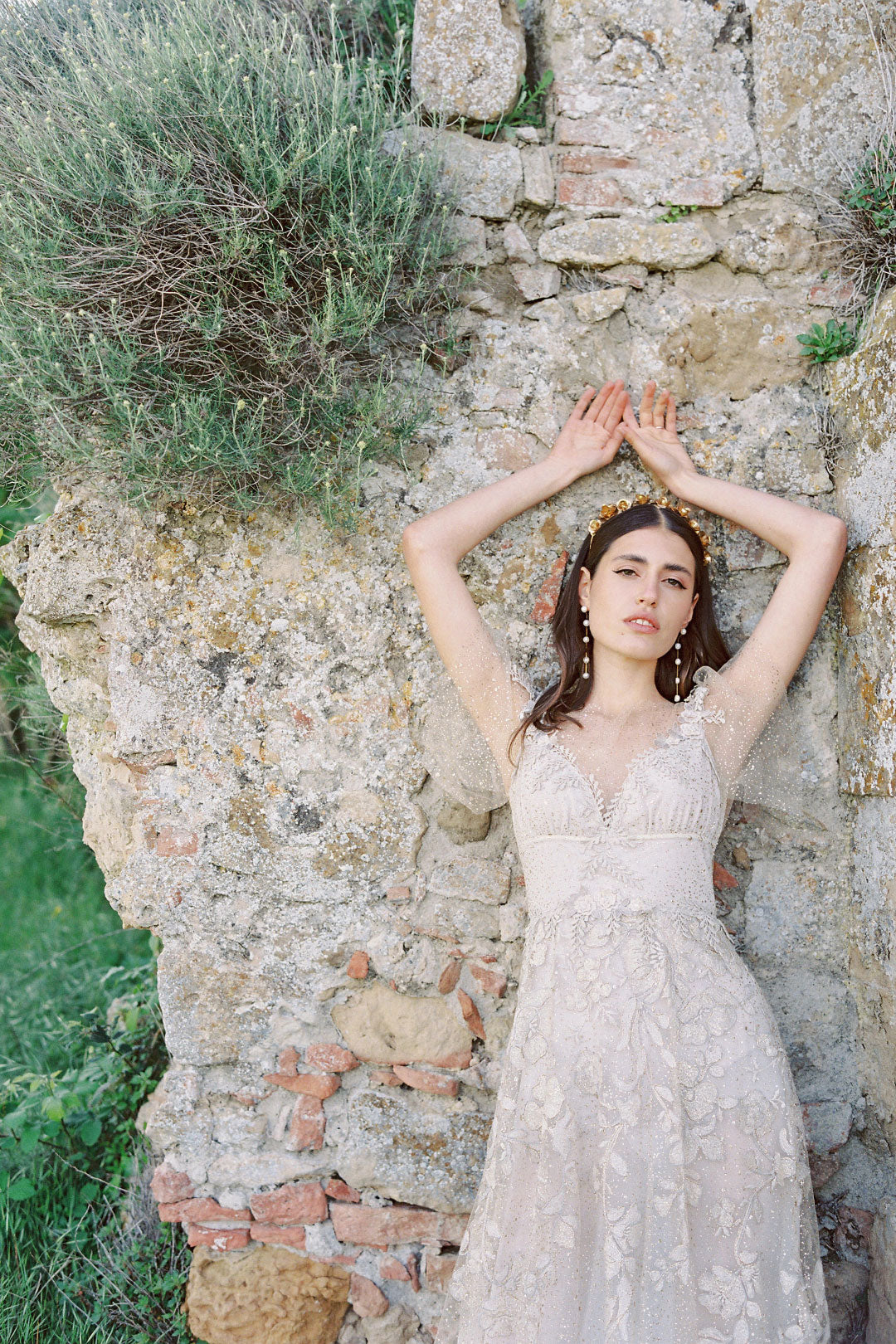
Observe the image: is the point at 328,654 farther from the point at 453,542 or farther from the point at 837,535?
the point at 837,535

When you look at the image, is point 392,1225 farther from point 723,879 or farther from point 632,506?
point 632,506

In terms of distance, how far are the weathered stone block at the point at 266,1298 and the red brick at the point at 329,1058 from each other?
51 centimetres

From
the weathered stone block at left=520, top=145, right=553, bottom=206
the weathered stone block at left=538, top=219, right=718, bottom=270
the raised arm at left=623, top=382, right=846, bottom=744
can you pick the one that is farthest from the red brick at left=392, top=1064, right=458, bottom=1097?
the weathered stone block at left=520, top=145, right=553, bottom=206

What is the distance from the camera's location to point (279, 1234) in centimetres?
278

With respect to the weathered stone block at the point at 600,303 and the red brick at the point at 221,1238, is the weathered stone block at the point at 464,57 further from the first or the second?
the red brick at the point at 221,1238

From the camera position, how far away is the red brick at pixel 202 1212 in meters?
2.77

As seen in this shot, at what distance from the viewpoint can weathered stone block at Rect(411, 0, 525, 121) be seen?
2842 mm

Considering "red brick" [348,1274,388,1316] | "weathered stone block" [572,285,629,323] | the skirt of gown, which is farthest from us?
"weathered stone block" [572,285,629,323]

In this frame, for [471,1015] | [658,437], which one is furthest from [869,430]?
[471,1015]

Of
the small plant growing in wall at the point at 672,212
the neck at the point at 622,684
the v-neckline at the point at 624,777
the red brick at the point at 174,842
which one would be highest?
the small plant growing in wall at the point at 672,212

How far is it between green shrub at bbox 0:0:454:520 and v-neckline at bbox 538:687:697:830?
86 cm

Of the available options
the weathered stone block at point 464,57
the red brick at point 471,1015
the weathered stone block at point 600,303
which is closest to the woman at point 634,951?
the weathered stone block at point 600,303

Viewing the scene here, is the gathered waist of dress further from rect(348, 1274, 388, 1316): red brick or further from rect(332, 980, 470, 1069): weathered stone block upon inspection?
rect(348, 1274, 388, 1316): red brick

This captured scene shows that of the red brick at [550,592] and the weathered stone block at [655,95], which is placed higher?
the weathered stone block at [655,95]
